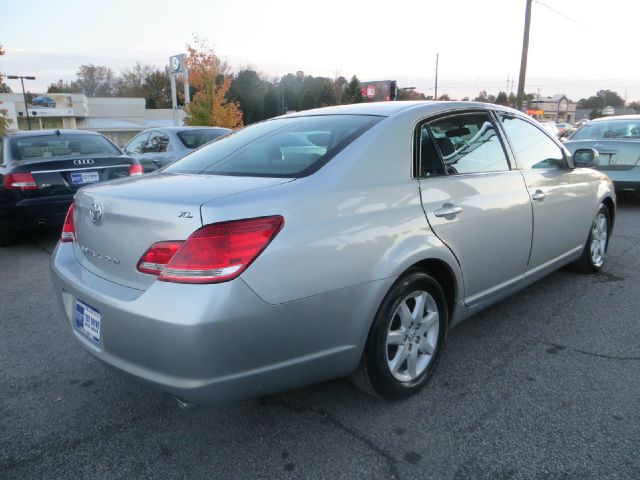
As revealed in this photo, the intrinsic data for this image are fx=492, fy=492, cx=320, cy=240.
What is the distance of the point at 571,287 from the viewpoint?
171 inches

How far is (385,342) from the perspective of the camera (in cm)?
238

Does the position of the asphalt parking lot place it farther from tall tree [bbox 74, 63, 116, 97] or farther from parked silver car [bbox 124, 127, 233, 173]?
tall tree [bbox 74, 63, 116, 97]

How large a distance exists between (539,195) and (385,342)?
179 centimetres

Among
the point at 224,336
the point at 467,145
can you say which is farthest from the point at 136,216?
the point at 467,145

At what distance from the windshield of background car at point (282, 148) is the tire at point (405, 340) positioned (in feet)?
2.44

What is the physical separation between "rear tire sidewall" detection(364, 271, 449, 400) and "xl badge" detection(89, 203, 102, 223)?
1.38m

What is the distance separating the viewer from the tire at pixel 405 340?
236cm

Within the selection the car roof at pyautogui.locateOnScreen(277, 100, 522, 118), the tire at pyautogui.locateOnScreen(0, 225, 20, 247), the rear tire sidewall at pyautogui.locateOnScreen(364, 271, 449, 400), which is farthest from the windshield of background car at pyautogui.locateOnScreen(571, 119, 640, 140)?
the tire at pyautogui.locateOnScreen(0, 225, 20, 247)

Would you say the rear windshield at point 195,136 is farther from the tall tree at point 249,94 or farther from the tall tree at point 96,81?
the tall tree at point 96,81

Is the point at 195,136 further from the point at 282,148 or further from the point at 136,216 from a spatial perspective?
the point at 136,216

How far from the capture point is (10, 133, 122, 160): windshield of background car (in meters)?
6.03

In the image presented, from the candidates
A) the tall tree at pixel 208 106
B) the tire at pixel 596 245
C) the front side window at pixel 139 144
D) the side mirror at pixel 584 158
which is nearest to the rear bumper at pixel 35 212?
the front side window at pixel 139 144

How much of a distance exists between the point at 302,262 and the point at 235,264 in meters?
0.28

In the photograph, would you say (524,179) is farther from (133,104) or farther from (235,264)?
(133,104)
